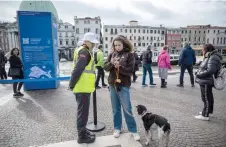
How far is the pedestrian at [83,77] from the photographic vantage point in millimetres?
2852

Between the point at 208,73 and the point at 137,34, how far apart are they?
69.1 meters

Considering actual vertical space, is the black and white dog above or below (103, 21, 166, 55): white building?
below

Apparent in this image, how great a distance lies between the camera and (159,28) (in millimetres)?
73688

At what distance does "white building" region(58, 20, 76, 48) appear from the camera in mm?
73125

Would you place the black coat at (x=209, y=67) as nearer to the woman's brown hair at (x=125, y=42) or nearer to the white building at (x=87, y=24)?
the woman's brown hair at (x=125, y=42)

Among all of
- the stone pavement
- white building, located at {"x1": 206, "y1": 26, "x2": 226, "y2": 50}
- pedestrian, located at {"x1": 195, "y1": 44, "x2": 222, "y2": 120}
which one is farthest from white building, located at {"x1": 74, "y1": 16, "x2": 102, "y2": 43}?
pedestrian, located at {"x1": 195, "y1": 44, "x2": 222, "y2": 120}

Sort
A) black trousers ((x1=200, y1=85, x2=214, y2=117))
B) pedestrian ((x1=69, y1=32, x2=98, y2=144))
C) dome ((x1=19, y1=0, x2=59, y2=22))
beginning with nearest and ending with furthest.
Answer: pedestrian ((x1=69, y1=32, x2=98, y2=144))
black trousers ((x1=200, y1=85, x2=214, y2=117))
dome ((x1=19, y1=0, x2=59, y2=22))

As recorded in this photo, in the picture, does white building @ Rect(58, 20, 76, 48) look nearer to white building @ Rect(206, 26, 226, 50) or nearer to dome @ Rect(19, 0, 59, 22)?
dome @ Rect(19, 0, 59, 22)

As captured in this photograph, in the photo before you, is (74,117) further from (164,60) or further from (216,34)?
(216,34)

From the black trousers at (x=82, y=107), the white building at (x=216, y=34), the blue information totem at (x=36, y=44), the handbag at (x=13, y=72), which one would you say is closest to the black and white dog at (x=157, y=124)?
the black trousers at (x=82, y=107)

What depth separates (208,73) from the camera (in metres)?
3.98

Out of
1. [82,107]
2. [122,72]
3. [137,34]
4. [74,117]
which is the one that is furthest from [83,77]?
[137,34]

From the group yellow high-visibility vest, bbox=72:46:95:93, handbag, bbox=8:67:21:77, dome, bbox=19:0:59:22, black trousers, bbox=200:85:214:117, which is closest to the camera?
yellow high-visibility vest, bbox=72:46:95:93

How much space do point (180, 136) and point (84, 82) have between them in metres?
2.25
